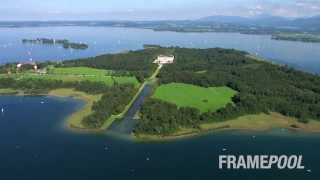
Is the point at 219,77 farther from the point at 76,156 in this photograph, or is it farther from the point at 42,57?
the point at 42,57

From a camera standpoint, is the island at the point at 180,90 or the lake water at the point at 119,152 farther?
the island at the point at 180,90

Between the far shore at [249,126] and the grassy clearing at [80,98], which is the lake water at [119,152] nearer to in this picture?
the grassy clearing at [80,98]

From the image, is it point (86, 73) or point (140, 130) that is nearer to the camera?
point (140, 130)

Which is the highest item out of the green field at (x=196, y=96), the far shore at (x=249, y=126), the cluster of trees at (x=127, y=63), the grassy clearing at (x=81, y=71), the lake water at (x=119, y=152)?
the cluster of trees at (x=127, y=63)

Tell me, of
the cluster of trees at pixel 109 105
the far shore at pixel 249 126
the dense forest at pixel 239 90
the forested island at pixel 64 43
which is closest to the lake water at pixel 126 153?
the far shore at pixel 249 126

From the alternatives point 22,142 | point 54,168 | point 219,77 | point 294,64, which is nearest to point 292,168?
point 54,168

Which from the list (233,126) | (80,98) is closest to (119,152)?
(233,126)
